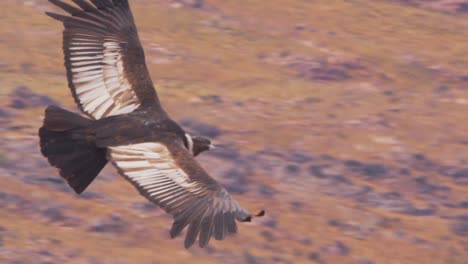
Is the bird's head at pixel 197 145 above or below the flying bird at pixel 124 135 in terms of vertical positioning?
below

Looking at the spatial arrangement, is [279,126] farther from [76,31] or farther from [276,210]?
[76,31]

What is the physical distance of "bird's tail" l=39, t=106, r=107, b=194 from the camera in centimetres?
1309

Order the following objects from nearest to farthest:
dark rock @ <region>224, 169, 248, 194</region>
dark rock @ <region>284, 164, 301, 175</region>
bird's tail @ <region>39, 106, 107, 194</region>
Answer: bird's tail @ <region>39, 106, 107, 194</region> < dark rock @ <region>224, 169, 248, 194</region> < dark rock @ <region>284, 164, 301, 175</region>

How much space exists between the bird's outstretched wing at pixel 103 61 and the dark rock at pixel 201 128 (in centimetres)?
790

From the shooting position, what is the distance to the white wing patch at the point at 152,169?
498 inches

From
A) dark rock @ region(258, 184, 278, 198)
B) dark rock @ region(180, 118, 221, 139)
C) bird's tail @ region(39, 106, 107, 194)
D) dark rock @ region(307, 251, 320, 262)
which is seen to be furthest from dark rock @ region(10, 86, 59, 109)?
bird's tail @ region(39, 106, 107, 194)

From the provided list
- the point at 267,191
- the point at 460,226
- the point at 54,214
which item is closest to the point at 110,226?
the point at 54,214

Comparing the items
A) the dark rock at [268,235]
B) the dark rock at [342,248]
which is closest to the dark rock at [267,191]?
the dark rock at [268,235]

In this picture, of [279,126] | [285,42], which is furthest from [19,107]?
[285,42]

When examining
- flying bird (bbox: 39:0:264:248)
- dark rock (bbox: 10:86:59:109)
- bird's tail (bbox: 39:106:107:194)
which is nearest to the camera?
flying bird (bbox: 39:0:264:248)

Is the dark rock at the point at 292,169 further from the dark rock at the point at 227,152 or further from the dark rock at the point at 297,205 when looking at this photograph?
the dark rock at the point at 297,205

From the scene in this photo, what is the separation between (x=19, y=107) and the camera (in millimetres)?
22766

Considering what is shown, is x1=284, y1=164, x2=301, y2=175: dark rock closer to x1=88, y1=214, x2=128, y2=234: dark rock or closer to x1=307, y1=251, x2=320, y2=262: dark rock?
x1=307, y1=251, x2=320, y2=262: dark rock

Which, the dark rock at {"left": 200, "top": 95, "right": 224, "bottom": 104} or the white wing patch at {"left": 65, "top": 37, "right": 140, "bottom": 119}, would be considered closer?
the white wing patch at {"left": 65, "top": 37, "right": 140, "bottom": 119}
